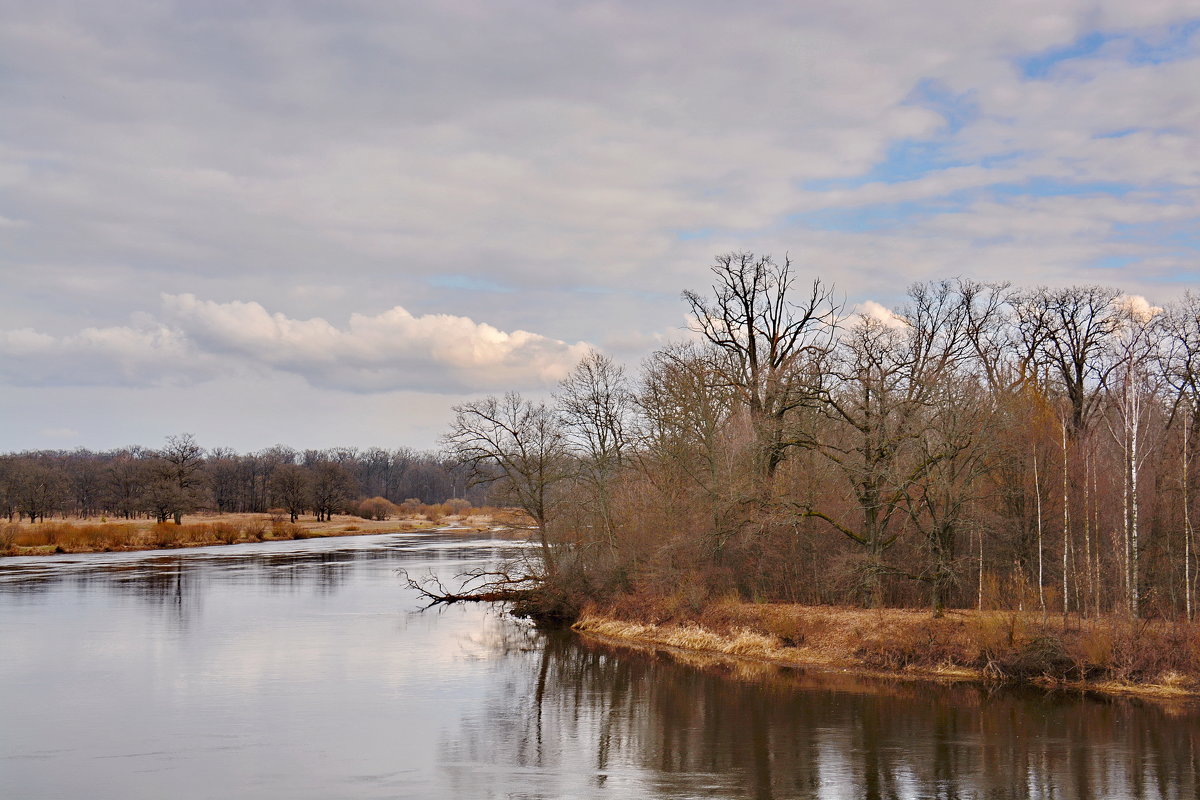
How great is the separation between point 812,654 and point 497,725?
1203 centimetres

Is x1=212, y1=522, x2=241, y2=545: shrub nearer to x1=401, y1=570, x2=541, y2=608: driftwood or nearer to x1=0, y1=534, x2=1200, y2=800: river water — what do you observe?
x1=401, y1=570, x2=541, y2=608: driftwood

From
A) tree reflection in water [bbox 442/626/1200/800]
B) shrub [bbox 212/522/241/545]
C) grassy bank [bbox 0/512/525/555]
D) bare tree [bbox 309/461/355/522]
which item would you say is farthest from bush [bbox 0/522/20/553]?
tree reflection in water [bbox 442/626/1200/800]

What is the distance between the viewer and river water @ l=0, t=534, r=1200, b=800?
60.5ft

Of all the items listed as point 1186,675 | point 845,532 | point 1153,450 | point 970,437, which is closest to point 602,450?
point 845,532

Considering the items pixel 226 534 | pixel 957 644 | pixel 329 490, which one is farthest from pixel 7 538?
pixel 957 644

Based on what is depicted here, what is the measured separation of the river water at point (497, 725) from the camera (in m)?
18.5

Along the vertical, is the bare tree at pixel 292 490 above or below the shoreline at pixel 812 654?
above

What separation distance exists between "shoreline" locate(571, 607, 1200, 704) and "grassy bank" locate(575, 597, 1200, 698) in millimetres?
39

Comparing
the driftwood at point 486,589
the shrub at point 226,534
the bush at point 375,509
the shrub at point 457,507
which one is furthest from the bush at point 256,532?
the shrub at point 457,507

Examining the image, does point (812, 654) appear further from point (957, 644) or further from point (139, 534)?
point (139, 534)

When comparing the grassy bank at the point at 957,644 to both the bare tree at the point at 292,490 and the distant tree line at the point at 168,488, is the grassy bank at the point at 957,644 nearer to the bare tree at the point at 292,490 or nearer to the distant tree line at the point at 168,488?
the distant tree line at the point at 168,488

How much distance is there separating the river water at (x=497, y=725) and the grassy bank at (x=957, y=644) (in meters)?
1.32

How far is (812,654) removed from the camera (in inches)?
1220

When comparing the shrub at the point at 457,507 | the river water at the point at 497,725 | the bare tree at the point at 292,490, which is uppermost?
the bare tree at the point at 292,490
